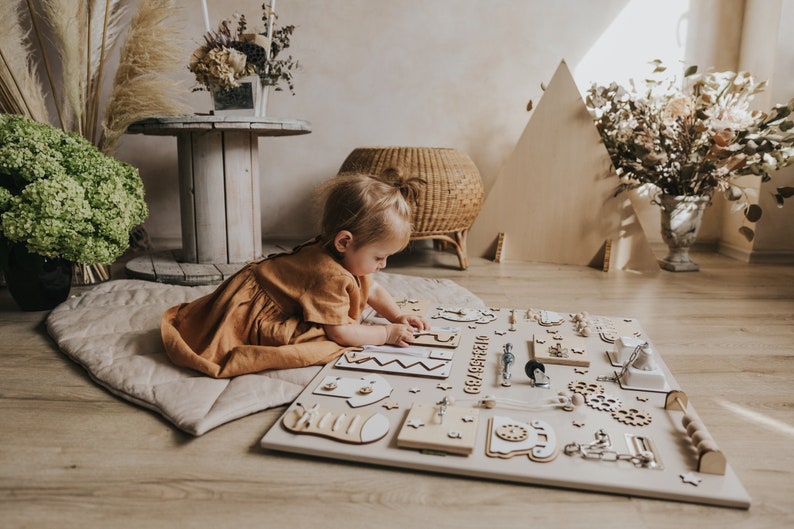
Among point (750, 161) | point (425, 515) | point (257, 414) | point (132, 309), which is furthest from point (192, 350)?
point (750, 161)

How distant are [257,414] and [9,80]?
5.53 ft

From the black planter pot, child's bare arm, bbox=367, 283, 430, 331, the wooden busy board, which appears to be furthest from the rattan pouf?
the black planter pot

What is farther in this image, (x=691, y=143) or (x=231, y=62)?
(x=691, y=143)

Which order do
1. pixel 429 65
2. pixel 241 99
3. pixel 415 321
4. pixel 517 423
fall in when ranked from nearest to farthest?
pixel 517 423, pixel 415 321, pixel 241 99, pixel 429 65

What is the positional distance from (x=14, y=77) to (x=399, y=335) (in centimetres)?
169

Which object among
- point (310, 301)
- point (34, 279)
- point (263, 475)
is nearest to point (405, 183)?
point (310, 301)

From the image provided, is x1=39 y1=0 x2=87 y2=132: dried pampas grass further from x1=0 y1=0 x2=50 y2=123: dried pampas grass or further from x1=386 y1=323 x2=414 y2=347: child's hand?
x1=386 y1=323 x2=414 y2=347: child's hand

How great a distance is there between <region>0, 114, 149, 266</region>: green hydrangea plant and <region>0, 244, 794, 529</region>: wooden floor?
309mm

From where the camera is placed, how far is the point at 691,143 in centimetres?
246

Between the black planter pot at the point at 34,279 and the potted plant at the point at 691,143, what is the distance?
2225mm

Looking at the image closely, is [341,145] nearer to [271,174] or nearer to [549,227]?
[271,174]

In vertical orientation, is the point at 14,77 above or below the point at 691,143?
above

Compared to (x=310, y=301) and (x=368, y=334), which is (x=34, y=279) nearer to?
(x=310, y=301)

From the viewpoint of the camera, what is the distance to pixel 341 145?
9.63 ft
